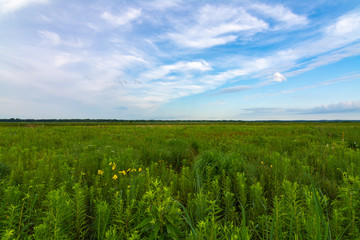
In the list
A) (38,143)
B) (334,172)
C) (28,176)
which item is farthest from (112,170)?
(38,143)

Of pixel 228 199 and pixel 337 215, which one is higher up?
pixel 337 215

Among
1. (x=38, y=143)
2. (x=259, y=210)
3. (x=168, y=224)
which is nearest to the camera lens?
(x=168, y=224)

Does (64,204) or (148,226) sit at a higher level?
(64,204)

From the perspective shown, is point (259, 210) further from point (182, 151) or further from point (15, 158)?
point (15, 158)

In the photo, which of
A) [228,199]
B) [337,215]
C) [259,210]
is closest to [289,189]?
[337,215]

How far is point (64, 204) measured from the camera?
129 cm

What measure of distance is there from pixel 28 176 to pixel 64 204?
197 cm

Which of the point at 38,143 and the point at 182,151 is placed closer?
the point at 182,151

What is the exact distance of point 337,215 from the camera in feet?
4.12

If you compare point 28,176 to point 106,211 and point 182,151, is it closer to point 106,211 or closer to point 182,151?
point 106,211

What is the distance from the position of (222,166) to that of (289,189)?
144 cm

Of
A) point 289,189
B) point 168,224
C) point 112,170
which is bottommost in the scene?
point 112,170

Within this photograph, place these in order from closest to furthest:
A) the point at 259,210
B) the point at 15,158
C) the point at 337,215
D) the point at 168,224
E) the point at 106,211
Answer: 1. the point at 168,224
2. the point at 337,215
3. the point at 106,211
4. the point at 259,210
5. the point at 15,158

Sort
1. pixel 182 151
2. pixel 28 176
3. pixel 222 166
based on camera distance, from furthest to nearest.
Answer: pixel 182 151
pixel 222 166
pixel 28 176
